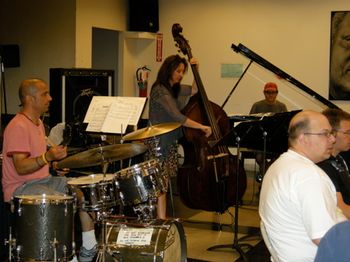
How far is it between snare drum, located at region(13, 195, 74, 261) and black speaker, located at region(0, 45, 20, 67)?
5668mm

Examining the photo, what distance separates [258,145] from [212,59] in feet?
16.3

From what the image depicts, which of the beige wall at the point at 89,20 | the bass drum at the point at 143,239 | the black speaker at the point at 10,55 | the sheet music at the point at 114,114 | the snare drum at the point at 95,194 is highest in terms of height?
the beige wall at the point at 89,20

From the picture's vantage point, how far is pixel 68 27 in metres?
8.73

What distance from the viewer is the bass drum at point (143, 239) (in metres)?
3.60

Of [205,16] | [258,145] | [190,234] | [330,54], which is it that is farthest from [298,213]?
[205,16]

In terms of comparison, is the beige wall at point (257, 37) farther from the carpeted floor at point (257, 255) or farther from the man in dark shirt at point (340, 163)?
the man in dark shirt at point (340, 163)

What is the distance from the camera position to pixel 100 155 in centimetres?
391

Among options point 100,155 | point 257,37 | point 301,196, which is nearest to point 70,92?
point 100,155

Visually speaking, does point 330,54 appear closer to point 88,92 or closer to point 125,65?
point 125,65

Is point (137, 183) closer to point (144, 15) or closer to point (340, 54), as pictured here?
point (340, 54)

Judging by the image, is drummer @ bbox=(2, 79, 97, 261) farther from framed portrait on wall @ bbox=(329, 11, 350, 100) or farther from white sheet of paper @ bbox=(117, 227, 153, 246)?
framed portrait on wall @ bbox=(329, 11, 350, 100)

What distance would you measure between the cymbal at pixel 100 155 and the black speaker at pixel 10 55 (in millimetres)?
5448

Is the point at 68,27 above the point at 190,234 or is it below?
above

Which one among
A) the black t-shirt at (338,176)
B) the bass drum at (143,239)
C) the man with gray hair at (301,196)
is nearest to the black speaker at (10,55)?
the bass drum at (143,239)
